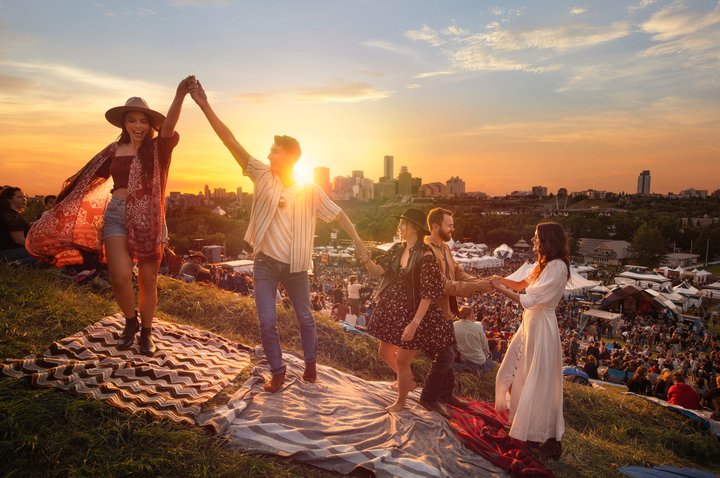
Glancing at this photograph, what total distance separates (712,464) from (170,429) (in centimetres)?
596

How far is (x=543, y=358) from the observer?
3.80 m

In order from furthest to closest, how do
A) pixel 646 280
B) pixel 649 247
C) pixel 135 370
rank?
pixel 649 247 < pixel 646 280 < pixel 135 370

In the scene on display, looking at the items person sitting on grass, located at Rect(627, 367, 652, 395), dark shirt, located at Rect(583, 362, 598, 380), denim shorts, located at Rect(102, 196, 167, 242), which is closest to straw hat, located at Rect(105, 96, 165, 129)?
denim shorts, located at Rect(102, 196, 167, 242)

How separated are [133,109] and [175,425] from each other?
2.50 meters

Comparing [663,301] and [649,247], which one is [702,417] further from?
[649,247]

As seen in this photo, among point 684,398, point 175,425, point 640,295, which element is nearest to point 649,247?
→ point 640,295

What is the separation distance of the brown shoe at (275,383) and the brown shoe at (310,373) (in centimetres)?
34

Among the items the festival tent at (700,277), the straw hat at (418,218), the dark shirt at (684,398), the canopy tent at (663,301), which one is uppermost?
the straw hat at (418,218)

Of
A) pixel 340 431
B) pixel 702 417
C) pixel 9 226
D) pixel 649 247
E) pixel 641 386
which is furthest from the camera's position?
pixel 649 247

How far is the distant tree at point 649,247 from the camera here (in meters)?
60.1

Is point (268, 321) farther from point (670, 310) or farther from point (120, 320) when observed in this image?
point (670, 310)

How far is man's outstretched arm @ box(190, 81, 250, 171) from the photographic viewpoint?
3.62 m

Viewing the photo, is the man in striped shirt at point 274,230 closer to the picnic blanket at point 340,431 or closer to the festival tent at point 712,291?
the picnic blanket at point 340,431

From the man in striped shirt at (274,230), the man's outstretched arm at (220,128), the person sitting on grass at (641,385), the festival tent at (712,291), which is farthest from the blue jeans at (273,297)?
the festival tent at (712,291)
